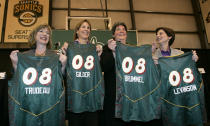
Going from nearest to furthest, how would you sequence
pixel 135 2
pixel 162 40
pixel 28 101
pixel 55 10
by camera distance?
pixel 28 101 → pixel 162 40 → pixel 55 10 → pixel 135 2

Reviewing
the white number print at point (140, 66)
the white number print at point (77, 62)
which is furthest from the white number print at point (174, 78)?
the white number print at point (77, 62)

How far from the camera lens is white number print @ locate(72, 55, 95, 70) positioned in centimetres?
218

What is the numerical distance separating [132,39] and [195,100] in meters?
2.95

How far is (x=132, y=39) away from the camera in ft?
16.4

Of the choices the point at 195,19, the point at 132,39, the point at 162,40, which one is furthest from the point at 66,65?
the point at 195,19

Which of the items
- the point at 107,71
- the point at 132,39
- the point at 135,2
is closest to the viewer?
the point at 107,71

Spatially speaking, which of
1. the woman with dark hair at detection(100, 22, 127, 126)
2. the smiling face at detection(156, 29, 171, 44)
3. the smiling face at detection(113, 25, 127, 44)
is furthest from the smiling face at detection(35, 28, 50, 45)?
the smiling face at detection(156, 29, 171, 44)

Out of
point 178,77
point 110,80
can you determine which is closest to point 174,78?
point 178,77

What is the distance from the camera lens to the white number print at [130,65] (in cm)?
215

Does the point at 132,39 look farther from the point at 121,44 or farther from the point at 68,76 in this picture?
the point at 68,76

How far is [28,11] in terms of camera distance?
6570mm

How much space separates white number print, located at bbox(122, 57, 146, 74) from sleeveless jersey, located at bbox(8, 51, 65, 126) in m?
0.75

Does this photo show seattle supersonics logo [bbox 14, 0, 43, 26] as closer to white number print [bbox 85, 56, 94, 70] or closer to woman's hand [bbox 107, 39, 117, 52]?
white number print [bbox 85, 56, 94, 70]

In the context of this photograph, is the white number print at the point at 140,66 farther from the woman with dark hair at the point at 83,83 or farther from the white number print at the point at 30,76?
the white number print at the point at 30,76
